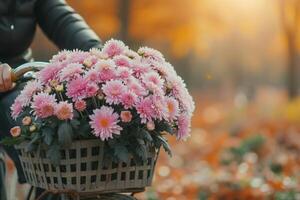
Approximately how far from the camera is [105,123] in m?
2.75

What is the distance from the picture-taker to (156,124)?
288 centimetres

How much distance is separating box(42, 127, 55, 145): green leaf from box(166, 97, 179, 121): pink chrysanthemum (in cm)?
39

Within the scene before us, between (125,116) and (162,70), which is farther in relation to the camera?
(162,70)

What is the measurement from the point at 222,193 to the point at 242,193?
15 centimetres

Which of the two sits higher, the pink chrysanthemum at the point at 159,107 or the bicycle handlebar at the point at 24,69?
the bicycle handlebar at the point at 24,69

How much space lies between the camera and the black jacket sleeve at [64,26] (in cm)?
354

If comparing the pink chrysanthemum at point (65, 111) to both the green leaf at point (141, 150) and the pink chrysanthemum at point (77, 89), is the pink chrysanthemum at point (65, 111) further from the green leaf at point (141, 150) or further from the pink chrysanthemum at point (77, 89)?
the green leaf at point (141, 150)

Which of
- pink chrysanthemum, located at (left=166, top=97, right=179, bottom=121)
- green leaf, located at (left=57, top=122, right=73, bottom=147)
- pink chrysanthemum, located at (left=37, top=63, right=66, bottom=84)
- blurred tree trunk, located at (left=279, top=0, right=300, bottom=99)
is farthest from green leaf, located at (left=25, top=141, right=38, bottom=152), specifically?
blurred tree trunk, located at (left=279, top=0, right=300, bottom=99)

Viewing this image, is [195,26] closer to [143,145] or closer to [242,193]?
[242,193]

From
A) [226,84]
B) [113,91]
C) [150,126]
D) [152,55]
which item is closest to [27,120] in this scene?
[113,91]

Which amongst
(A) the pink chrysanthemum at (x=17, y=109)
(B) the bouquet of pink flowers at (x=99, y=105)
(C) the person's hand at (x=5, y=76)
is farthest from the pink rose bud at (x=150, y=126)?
(C) the person's hand at (x=5, y=76)

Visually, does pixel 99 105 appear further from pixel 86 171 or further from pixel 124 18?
pixel 124 18

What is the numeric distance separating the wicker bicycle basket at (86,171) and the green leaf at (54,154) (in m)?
0.03

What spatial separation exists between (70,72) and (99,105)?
0.48 ft
